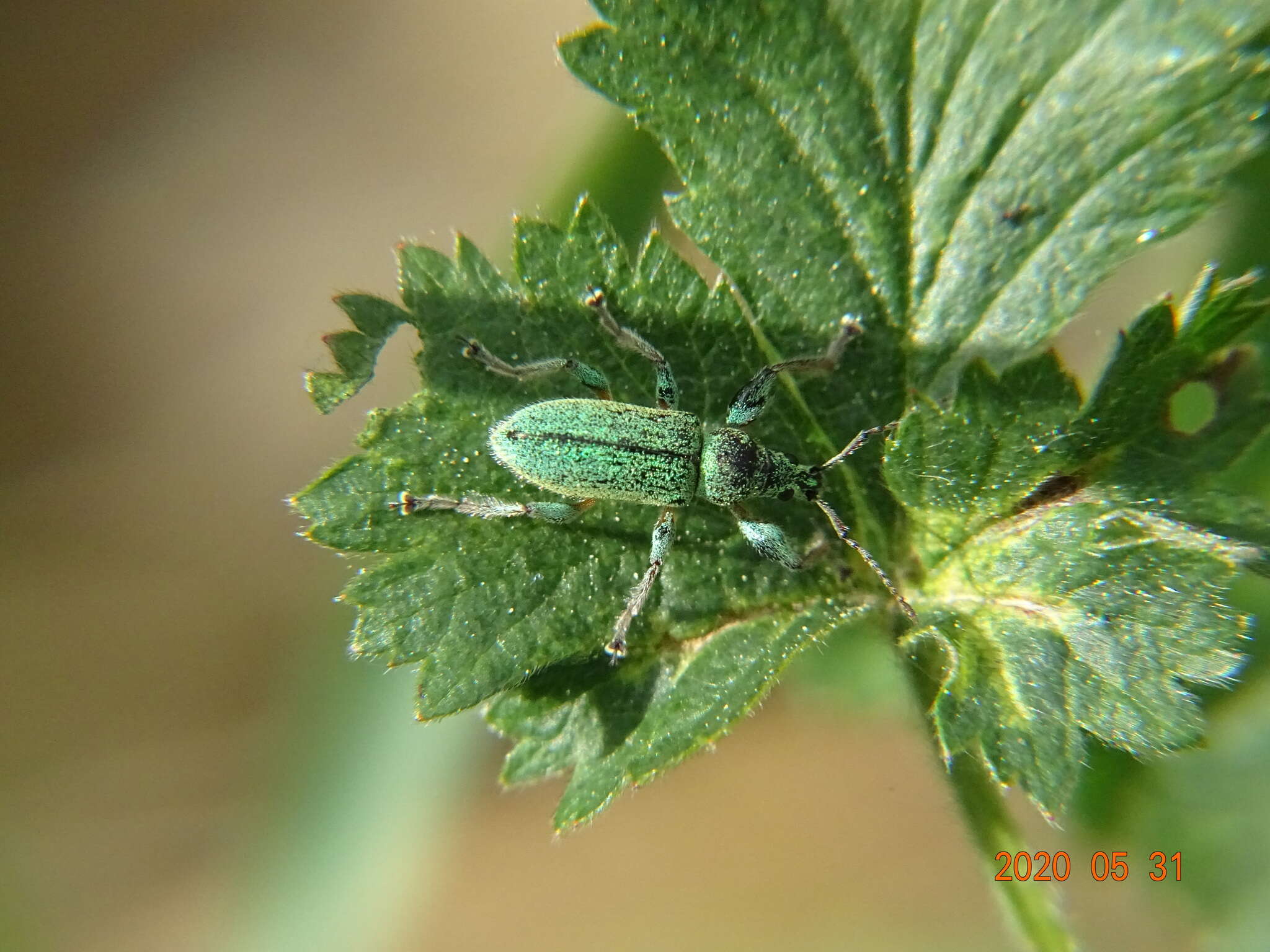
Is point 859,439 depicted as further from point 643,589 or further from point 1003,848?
point 1003,848

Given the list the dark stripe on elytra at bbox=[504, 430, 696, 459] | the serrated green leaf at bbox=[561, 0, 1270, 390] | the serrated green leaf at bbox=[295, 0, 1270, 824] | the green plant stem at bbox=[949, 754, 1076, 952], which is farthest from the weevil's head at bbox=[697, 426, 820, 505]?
the green plant stem at bbox=[949, 754, 1076, 952]

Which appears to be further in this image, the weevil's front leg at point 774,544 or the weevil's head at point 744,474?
the weevil's head at point 744,474

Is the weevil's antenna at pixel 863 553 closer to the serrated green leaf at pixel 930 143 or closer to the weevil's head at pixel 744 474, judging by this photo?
the weevil's head at pixel 744 474

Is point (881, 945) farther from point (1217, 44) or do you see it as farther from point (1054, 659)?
point (1217, 44)

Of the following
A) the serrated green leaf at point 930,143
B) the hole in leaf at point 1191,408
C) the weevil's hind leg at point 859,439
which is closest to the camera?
the serrated green leaf at point 930,143
